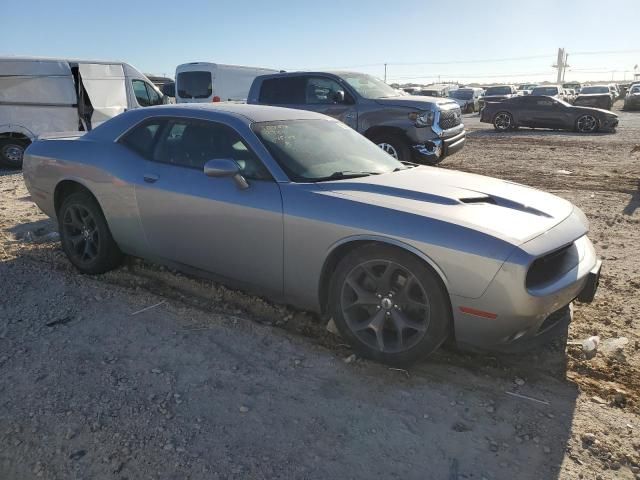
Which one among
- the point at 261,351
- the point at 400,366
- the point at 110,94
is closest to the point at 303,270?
the point at 261,351

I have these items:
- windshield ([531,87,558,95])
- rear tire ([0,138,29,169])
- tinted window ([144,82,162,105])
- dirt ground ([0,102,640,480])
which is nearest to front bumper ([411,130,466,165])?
dirt ground ([0,102,640,480])

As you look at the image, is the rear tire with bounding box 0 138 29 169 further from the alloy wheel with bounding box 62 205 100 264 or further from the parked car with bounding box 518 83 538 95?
the parked car with bounding box 518 83 538 95

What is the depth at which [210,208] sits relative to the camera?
12.2 ft

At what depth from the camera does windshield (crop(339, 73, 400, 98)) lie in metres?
9.72

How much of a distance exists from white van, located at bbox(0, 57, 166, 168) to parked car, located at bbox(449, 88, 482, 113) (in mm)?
26813

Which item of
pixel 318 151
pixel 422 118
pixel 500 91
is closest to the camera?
pixel 318 151

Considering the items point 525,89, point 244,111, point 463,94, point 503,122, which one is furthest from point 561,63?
point 244,111

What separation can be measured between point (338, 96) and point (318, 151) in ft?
19.9

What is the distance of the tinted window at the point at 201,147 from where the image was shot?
3.73 metres

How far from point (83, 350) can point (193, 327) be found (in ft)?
2.36

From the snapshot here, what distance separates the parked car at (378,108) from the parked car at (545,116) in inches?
393

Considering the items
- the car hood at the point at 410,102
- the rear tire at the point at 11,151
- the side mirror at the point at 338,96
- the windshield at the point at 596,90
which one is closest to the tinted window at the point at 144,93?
the rear tire at the point at 11,151

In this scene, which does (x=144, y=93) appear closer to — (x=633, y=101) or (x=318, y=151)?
(x=318, y=151)

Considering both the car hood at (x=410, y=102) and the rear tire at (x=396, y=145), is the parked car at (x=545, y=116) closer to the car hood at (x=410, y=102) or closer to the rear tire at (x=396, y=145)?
the car hood at (x=410, y=102)
